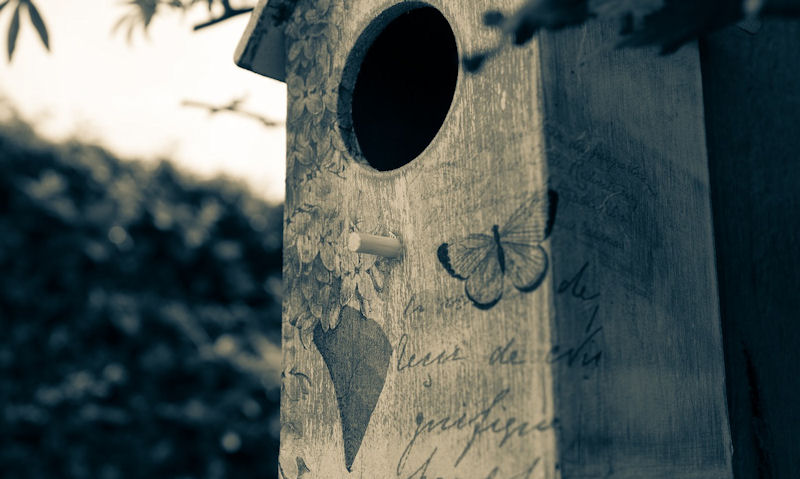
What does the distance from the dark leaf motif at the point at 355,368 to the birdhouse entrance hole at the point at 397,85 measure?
0.81 ft

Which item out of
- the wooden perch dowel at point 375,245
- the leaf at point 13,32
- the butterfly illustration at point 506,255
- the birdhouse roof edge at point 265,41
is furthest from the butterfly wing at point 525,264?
the leaf at point 13,32

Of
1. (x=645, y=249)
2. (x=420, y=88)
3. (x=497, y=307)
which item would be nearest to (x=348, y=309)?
(x=497, y=307)

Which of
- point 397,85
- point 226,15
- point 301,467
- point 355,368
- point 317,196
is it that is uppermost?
point 226,15

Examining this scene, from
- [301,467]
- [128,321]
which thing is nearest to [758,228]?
[301,467]

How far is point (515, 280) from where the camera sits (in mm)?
709

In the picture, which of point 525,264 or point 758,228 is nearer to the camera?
point 525,264

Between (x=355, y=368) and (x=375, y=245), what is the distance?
18cm

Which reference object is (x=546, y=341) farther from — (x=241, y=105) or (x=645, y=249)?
(x=241, y=105)

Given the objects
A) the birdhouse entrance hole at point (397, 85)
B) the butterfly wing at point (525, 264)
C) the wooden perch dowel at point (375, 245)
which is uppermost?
the birdhouse entrance hole at point (397, 85)

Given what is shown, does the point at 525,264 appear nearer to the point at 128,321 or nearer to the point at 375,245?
the point at 375,245

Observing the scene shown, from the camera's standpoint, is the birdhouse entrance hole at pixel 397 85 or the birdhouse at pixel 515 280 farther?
the birdhouse entrance hole at pixel 397 85

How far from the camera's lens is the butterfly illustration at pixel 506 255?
27.5 inches

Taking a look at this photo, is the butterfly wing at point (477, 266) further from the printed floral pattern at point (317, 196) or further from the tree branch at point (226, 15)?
the tree branch at point (226, 15)

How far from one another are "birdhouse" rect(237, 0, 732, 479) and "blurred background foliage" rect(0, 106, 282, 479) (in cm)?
195
